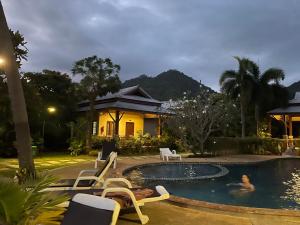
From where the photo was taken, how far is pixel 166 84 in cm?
6059

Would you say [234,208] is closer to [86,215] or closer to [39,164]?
[86,215]

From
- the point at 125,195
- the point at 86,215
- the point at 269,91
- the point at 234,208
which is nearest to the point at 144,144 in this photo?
the point at 234,208

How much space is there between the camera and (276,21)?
32.6m

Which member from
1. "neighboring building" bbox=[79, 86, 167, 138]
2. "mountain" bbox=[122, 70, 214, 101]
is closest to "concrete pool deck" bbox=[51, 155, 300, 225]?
"neighboring building" bbox=[79, 86, 167, 138]

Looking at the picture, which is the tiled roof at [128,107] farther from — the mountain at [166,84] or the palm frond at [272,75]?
the mountain at [166,84]

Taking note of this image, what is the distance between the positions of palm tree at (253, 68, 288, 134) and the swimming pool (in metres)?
16.9

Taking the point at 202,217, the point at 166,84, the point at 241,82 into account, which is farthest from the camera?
the point at 166,84

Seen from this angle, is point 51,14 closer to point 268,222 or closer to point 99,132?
point 99,132

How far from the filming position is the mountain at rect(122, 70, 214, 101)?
2254 inches

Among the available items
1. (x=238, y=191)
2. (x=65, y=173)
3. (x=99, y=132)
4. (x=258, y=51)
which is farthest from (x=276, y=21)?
(x=65, y=173)

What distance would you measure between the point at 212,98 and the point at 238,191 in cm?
1052

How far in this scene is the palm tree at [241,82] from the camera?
1158 inches

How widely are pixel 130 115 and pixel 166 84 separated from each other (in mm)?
33607

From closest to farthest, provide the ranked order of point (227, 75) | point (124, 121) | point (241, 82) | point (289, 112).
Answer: point (289, 112), point (124, 121), point (241, 82), point (227, 75)
